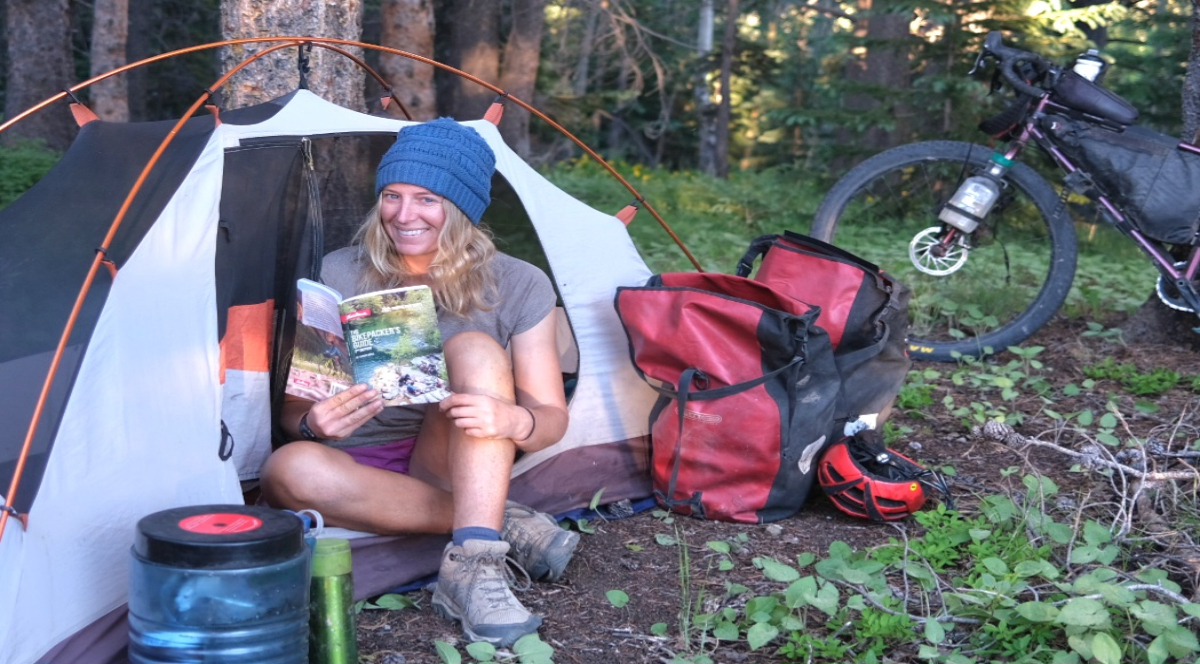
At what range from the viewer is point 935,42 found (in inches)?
266

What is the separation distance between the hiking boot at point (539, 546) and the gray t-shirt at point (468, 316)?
1.13ft

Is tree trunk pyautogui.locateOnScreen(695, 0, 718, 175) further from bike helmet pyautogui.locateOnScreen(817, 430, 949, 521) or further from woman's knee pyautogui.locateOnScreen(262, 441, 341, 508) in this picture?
woman's knee pyautogui.locateOnScreen(262, 441, 341, 508)

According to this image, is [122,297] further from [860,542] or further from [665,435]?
[860,542]

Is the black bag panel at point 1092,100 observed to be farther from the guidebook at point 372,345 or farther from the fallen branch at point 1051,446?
the guidebook at point 372,345

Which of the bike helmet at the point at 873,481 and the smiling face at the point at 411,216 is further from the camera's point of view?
the bike helmet at the point at 873,481

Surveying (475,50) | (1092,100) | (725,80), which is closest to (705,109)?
(725,80)

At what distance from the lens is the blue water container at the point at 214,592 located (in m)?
1.77

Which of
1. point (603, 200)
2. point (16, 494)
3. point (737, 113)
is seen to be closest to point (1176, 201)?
point (16, 494)

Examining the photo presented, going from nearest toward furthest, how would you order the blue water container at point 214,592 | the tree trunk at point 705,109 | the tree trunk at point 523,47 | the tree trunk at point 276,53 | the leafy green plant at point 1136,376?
1. the blue water container at point 214,592
2. the tree trunk at point 276,53
3. the leafy green plant at point 1136,376
4. the tree trunk at point 523,47
5. the tree trunk at point 705,109

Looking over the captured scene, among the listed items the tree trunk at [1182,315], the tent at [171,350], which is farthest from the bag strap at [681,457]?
the tree trunk at [1182,315]

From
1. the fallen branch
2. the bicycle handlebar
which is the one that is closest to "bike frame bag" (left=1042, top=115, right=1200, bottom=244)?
the bicycle handlebar

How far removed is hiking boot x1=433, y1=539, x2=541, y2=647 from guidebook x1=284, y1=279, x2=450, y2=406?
0.34 m

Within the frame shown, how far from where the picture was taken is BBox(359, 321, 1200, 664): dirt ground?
2.30 m

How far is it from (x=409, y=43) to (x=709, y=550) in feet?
16.1
